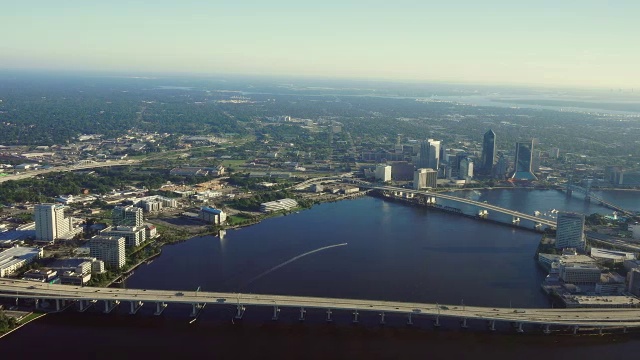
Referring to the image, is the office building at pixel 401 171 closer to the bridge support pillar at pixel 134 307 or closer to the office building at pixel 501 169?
the office building at pixel 501 169

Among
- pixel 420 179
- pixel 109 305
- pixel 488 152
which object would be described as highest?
pixel 488 152

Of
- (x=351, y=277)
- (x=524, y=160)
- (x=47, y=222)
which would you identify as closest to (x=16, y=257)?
(x=47, y=222)

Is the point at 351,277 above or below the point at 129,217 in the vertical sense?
below

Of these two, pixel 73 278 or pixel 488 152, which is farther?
pixel 488 152

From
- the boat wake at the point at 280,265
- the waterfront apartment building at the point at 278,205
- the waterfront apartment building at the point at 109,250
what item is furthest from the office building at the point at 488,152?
the waterfront apartment building at the point at 109,250

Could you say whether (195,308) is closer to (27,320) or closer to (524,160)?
(27,320)

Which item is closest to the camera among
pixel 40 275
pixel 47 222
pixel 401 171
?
pixel 40 275

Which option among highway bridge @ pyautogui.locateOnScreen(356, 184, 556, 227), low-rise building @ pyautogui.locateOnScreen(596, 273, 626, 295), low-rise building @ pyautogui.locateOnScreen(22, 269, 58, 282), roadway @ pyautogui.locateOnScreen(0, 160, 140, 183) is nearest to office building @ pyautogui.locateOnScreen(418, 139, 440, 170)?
highway bridge @ pyautogui.locateOnScreen(356, 184, 556, 227)

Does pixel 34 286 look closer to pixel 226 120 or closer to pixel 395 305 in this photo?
pixel 395 305

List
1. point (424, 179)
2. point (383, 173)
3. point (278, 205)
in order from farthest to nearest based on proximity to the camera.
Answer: point (383, 173) < point (424, 179) < point (278, 205)
